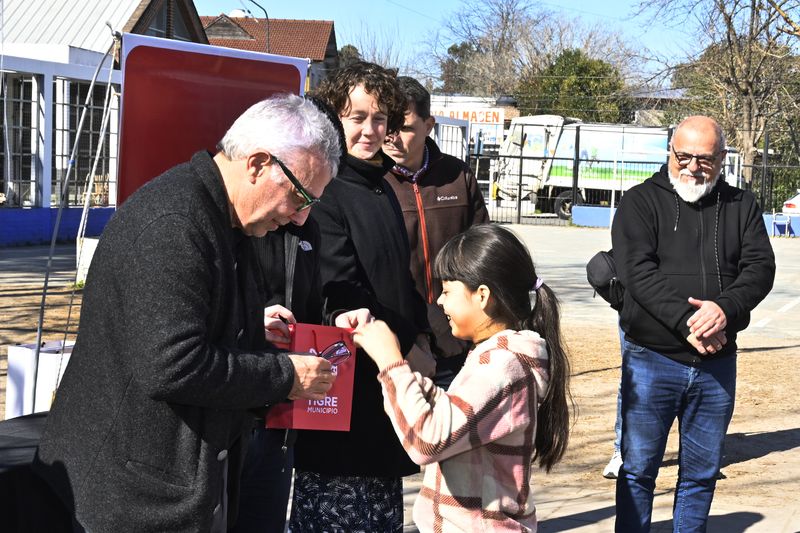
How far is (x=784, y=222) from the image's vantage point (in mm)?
27453

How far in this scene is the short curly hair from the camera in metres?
3.45

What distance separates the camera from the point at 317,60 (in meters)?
59.2

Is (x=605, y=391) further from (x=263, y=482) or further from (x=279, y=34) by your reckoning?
(x=279, y=34)

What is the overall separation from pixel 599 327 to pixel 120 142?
8440mm

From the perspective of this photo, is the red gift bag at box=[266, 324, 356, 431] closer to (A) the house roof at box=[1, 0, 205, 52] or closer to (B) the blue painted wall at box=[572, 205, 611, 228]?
(B) the blue painted wall at box=[572, 205, 611, 228]

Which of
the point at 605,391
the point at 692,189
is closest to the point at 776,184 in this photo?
the point at 605,391

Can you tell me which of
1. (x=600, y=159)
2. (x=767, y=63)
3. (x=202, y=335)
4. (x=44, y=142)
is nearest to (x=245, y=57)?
(x=202, y=335)

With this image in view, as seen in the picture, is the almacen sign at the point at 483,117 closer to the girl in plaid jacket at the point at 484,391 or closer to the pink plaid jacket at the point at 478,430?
the girl in plaid jacket at the point at 484,391

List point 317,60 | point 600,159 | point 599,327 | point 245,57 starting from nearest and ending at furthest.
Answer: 1. point 245,57
2. point 599,327
3. point 600,159
4. point 317,60

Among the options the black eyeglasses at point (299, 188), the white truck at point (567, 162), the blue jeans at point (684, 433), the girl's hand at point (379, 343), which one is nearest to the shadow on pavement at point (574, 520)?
the blue jeans at point (684, 433)

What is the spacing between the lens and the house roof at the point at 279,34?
192 ft

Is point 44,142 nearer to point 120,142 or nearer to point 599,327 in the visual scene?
point 599,327

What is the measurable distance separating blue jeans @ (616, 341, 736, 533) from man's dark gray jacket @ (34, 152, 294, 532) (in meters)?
2.27

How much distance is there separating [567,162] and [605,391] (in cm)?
2406
